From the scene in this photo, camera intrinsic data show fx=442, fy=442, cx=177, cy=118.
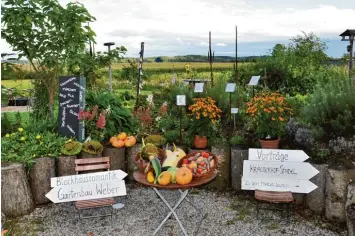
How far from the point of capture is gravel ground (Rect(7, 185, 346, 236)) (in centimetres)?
529

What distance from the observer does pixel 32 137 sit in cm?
679

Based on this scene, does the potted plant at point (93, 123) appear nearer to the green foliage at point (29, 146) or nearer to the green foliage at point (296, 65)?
the green foliage at point (29, 146)

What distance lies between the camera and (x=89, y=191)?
555 cm

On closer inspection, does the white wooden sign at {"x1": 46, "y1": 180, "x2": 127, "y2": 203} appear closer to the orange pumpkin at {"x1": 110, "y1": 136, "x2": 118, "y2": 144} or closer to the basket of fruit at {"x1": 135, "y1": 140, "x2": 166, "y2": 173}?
the basket of fruit at {"x1": 135, "y1": 140, "x2": 166, "y2": 173}

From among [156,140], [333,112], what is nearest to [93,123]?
[156,140]

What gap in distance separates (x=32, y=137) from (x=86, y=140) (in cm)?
82

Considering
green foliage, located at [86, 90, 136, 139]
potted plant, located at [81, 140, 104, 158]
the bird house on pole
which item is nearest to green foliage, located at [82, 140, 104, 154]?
potted plant, located at [81, 140, 104, 158]

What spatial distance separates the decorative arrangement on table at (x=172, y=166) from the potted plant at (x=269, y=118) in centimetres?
165

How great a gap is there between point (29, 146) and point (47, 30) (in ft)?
9.27

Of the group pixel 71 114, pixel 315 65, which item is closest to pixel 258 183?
pixel 71 114

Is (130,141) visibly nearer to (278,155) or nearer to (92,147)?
(92,147)

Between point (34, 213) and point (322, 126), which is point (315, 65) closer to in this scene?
point (322, 126)

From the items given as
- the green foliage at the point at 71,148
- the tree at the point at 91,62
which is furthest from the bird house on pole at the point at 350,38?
the green foliage at the point at 71,148

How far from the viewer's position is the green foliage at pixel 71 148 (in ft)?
21.2
